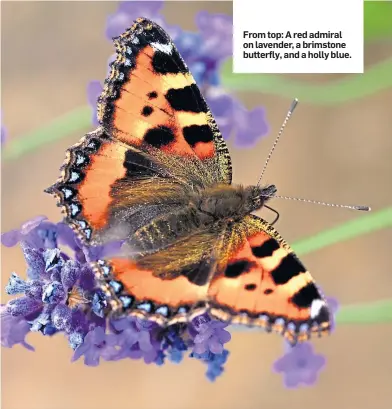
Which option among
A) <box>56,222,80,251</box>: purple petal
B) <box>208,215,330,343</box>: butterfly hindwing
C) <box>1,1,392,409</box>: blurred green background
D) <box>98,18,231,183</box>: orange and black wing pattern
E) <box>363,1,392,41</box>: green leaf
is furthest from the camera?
<box>1,1,392,409</box>: blurred green background

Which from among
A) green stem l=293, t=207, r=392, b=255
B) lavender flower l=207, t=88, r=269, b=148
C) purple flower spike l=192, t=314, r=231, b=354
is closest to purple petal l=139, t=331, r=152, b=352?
purple flower spike l=192, t=314, r=231, b=354

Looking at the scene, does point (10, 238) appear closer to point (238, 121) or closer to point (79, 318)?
point (79, 318)

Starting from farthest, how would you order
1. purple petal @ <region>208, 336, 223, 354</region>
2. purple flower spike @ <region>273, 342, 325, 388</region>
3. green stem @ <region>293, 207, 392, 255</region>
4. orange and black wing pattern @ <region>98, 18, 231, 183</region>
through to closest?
purple flower spike @ <region>273, 342, 325, 388</region>, green stem @ <region>293, 207, 392, 255</region>, orange and black wing pattern @ <region>98, 18, 231, 183</region>, purple petal @ <region>208, 336, 223, 354</region>

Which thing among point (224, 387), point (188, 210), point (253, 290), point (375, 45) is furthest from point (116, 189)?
point (224, 387)

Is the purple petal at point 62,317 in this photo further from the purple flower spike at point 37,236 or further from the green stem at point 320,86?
the green stem at point 320,86

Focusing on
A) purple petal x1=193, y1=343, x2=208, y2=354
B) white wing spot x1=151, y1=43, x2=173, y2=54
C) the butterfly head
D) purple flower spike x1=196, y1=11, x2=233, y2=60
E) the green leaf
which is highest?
the green leaf

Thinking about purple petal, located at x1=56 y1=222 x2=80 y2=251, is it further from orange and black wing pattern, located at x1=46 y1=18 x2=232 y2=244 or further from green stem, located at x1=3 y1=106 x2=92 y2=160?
green stem, located at x1=3 y1=106 x2=92 y2=160
